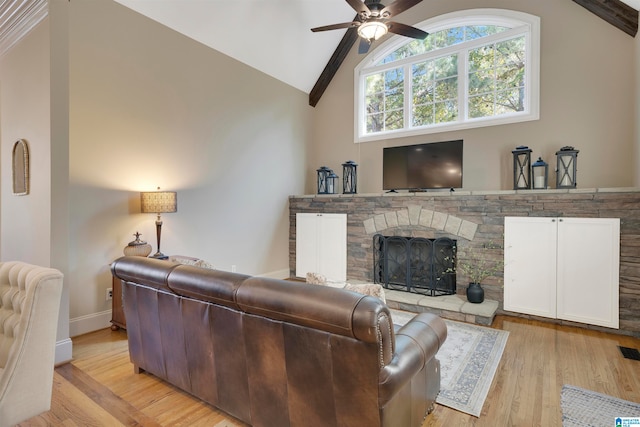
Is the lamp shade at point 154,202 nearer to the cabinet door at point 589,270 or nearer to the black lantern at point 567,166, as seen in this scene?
the cabinet door at point 589,270

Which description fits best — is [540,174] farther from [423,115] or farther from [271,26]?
[271,26]

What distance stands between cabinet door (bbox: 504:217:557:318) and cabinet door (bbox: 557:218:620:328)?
0.27 ft

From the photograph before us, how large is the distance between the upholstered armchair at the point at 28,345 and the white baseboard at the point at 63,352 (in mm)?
1177

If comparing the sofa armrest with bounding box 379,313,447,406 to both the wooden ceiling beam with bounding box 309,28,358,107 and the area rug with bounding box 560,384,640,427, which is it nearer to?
the area rug with bounding box 560,384,640,427

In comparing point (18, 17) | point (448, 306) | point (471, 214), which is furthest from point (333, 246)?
point (18, 17)

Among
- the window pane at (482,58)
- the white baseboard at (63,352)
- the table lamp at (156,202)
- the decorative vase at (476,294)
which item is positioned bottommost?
the white baseboard at (63,352)

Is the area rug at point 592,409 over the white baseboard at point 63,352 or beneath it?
beneath

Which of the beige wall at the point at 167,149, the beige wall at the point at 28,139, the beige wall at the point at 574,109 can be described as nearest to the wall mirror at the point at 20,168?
the beige wall at the point at 28,139

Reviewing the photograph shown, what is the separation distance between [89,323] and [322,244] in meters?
3.25

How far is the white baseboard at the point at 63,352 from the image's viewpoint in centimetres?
260

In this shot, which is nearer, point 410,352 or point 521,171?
point 410,352

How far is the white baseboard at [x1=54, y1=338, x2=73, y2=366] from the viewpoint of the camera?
260 cm

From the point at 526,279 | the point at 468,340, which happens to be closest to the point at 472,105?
the point at 526,279

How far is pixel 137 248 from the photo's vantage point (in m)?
3.28
